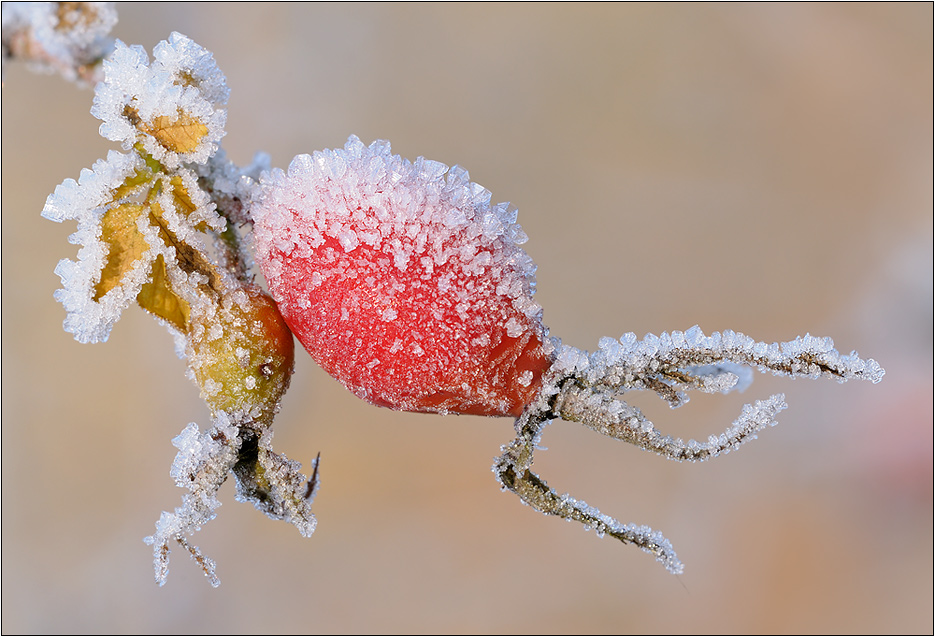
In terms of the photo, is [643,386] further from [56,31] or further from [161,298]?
[56,31]

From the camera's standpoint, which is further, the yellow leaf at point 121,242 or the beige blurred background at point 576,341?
the beige blurred background at point 576,341

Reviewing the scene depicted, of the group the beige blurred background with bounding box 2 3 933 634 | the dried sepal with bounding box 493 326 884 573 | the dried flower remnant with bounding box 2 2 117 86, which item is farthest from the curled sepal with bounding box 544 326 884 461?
the beige blurred background with bounding box 2 3 933 634

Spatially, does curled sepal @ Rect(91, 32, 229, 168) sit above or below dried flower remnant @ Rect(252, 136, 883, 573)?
above

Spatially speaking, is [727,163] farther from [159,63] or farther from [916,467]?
[159,63]

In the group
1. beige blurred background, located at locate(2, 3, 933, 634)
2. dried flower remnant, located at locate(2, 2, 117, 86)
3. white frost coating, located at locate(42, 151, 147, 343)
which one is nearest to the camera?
white frost coating, located at locate(42, 151, 147, 343)

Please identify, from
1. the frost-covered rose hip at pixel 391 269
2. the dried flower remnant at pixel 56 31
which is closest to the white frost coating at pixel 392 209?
the frost-covered rose hip at pixel 391 269

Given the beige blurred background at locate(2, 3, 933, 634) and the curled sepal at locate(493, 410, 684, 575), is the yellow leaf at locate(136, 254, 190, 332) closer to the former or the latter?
the curled sepal at locate(493, 410, 684, 575)

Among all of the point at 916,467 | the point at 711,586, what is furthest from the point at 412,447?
the point at 916,467

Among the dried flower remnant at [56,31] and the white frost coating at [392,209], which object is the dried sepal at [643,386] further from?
the dried flower remnant at [56,31]
